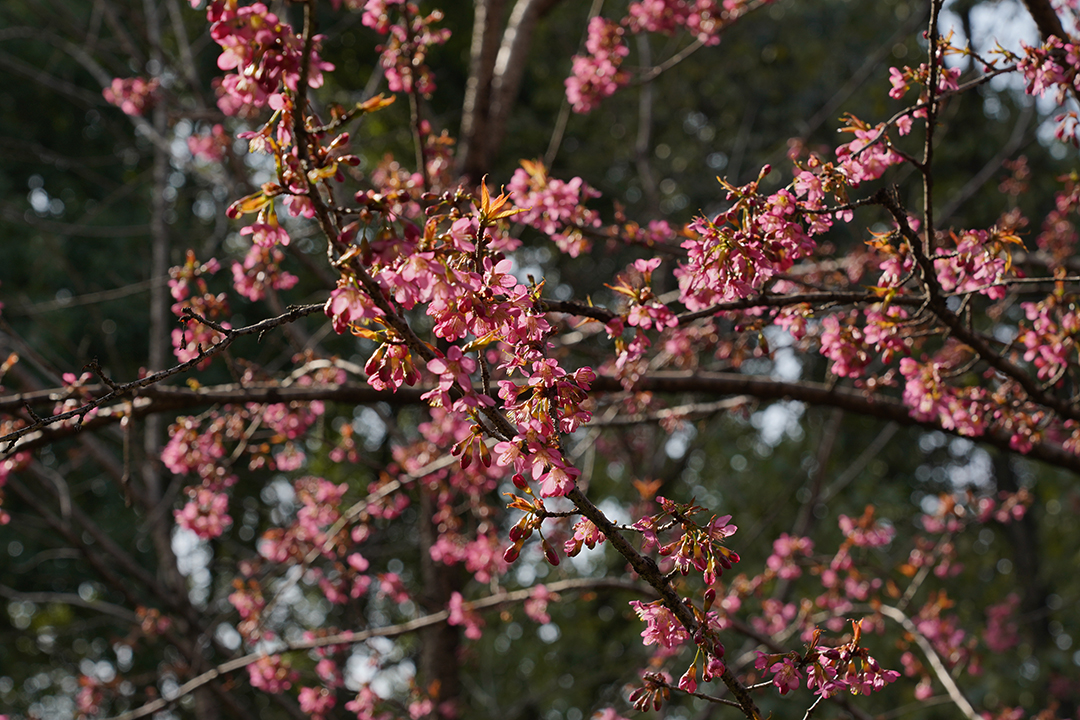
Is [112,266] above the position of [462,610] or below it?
above

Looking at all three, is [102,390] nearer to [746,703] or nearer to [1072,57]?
[746,703]

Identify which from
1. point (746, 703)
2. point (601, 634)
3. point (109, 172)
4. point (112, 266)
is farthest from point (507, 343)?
point (109, 172)

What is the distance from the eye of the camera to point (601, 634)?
9.01 metres

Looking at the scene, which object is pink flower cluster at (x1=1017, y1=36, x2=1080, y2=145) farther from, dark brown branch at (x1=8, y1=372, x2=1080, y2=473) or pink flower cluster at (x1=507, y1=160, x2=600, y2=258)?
pink flower cluster at (x1=507, y1=160, x2=600, y2=258)

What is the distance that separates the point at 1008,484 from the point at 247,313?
966cm

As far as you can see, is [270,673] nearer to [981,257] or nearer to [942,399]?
[942,399]

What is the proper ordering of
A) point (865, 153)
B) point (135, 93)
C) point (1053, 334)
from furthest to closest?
point (135, 93), point (1053, 334), point (865, 153)

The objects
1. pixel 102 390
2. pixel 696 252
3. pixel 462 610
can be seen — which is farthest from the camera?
pixel 462 610

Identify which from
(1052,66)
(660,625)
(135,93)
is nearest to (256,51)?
(660,625)

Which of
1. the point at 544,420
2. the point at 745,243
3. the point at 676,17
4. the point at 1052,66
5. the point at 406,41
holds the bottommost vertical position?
the point at 544,420

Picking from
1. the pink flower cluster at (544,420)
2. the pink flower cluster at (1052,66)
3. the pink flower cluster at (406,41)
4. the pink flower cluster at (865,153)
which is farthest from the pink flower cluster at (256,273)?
the pink flower cluster at (1052,66)

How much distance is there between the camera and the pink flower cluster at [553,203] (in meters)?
2.72

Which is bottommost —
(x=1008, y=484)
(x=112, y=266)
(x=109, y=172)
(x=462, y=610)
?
(x=462, y=610)

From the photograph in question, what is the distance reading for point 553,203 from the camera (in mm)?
2740
